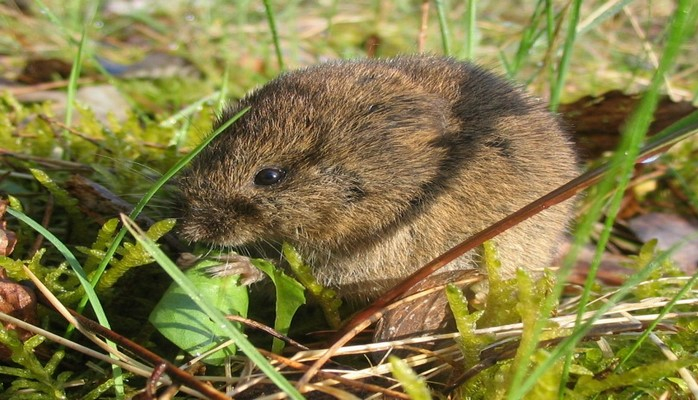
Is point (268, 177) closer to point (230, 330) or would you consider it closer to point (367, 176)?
point (367, 176)

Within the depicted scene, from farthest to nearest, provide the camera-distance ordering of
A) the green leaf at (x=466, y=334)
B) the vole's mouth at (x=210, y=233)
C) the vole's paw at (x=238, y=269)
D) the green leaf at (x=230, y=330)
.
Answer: the vole's mouth at (x=210, y=233) < the vole's paw at (x=238, y=269) < the green leaf at (x=466, y=334) < the green leaf at (x=230, y=330)

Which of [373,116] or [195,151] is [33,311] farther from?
[373,116]

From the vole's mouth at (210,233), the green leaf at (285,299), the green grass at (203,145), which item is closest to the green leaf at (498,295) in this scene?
the green grass at (203,145)

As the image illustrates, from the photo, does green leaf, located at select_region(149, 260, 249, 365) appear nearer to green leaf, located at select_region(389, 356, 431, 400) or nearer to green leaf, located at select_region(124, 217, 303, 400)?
green leaf, located at select_region(124, 217, 303, 400)

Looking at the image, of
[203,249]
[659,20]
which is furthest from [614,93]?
[659,20]

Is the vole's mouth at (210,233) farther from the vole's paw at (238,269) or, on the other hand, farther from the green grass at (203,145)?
the green grass at (203,145)

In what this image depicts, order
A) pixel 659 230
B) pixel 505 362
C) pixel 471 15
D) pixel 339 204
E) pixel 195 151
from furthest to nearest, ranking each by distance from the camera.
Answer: pixel 659 230
pixel 471 15
pixel 339 204
pixel 505 362
pixel 195 151

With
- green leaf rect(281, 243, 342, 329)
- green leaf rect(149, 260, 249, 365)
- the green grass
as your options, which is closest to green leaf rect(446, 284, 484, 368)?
the green grass
